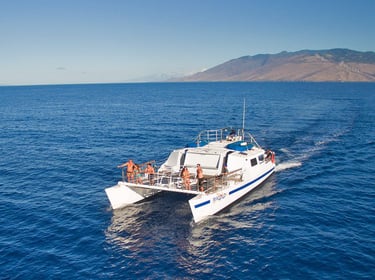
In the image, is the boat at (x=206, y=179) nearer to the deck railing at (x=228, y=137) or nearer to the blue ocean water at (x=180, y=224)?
the blue ocean water at (x=180, y=224)

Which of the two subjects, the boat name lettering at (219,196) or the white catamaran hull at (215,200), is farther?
the boat name lettering at (219,196)

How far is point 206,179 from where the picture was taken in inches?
1034

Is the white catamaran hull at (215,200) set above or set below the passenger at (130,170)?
below

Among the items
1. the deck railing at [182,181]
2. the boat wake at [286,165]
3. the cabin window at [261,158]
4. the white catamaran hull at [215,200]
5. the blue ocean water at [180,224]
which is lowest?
the blue ocean water at [180,224]

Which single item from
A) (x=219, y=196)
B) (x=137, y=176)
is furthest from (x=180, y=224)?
(x=137, y=176)

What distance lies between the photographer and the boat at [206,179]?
2489cm

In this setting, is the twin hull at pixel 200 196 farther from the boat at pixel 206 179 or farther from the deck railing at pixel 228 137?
the deck railing at pixel 228 137

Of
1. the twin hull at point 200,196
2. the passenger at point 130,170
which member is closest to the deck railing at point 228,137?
the twin hull at point 200,196

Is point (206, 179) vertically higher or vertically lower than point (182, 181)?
higher

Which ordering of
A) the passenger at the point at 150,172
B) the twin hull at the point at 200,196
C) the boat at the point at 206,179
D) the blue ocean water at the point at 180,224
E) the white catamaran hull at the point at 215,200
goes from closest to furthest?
1. the blue ocean water at the point at 180,224
2. the white catamaran hull at the point at 215,200
3. the twin hull at the point at 200,196
4. the boat at the point at 206,179
5. the passenger at the point at 150,172

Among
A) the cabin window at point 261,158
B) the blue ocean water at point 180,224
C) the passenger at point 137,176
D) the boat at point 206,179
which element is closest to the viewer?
the blue ocean water at point 180,224

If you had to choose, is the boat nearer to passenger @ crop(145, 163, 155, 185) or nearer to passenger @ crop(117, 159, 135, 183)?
passenger @ crop(145, 163, 155, 185)

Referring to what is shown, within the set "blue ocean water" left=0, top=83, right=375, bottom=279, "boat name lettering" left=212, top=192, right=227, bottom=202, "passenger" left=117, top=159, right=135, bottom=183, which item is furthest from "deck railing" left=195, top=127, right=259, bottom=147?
"boat name lettering" left=212, top=192, right=227, bottom=202

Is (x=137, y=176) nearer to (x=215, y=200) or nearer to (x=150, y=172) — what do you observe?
(x=150, y=172)
